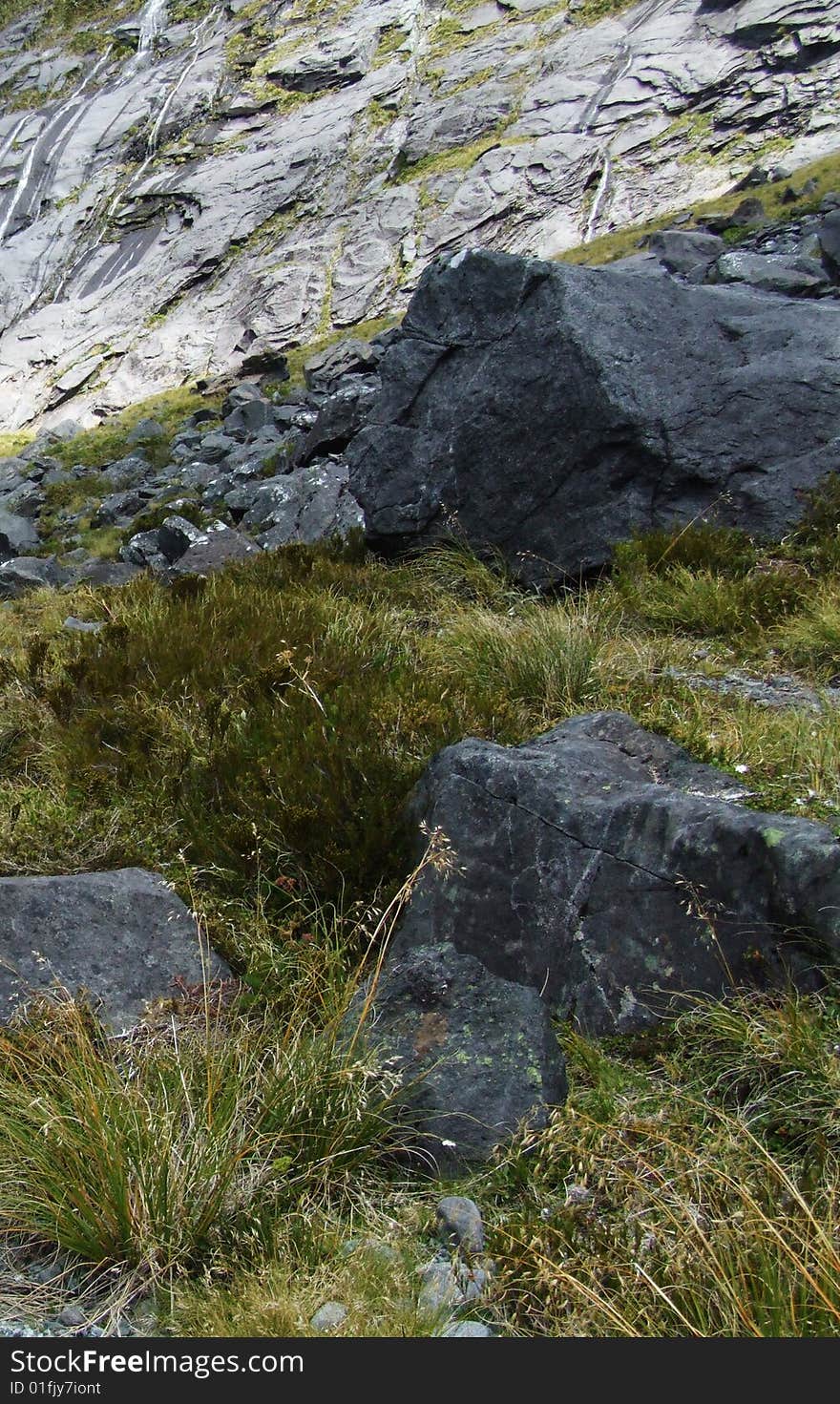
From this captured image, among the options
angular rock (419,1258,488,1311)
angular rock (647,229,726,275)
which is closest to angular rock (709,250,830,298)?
angular rock (647,229,726,275)

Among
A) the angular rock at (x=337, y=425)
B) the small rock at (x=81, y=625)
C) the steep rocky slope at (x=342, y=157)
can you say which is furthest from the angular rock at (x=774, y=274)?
the steep rocky slope at (x=342, y=157)

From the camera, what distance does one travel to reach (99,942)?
3434 mm

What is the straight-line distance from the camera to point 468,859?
3.51 m

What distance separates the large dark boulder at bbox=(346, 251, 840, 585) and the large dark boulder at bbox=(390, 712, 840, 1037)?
3864mm

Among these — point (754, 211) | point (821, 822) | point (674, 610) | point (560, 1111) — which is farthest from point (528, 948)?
point (754, 211)

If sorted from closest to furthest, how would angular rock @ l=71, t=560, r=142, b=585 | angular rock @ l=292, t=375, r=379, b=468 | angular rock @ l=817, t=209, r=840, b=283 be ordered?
angular rock @ l=71, t=560, r=142, b=585 → angular rock @ l=292, t=375, r=379, b=468 → angular rock @ l=817, t=209, r=840, b=283

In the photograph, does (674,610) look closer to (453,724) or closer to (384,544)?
(453,724)

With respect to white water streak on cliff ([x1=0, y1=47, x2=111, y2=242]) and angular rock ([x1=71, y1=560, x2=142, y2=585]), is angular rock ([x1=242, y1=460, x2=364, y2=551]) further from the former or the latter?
white water streak on cliff ([x1=0, y1=47, x2=111, y2=242])

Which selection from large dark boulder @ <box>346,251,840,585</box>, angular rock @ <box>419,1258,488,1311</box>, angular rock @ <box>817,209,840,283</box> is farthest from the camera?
angular rock @ <box>817,209,840,283</box>

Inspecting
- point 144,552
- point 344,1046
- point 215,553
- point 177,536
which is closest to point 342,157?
point 144,552

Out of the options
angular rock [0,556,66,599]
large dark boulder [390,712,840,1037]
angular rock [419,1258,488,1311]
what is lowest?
angular rock [0,556,66,599]

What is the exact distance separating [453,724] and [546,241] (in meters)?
49.0

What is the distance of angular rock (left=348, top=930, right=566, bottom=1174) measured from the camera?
9.07ft
